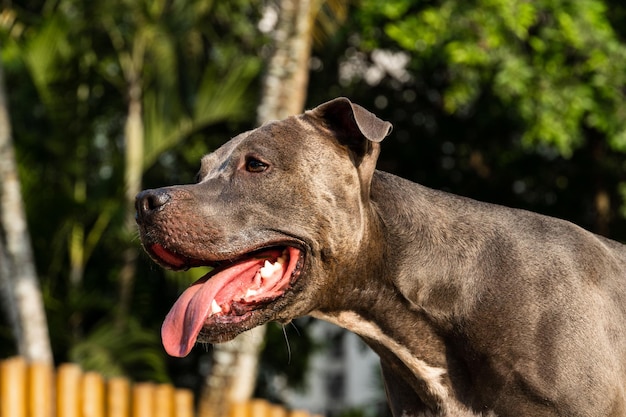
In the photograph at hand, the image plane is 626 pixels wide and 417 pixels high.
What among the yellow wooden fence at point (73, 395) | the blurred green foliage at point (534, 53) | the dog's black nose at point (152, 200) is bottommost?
the yellow wooden fence at point (73, 395)

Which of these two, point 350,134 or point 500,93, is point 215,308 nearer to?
point 350,134

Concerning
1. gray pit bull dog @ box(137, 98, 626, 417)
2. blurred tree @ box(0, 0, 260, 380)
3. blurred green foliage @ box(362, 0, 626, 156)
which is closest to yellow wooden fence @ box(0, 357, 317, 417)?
blurred tree @ box(0, 0, 260, 380)

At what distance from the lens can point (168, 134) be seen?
12531 millimetres

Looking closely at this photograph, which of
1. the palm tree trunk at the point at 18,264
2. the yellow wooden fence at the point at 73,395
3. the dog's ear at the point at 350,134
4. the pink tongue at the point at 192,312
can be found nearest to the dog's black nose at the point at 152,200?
the pink tongue at the point at 192,312

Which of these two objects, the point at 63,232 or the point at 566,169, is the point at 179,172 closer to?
the point at 63,232

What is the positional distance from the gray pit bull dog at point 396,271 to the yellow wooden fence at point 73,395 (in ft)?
14.8

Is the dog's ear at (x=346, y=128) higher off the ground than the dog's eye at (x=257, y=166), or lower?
higher

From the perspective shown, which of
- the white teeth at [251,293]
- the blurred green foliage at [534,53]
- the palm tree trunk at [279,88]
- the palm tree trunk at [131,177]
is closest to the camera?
the white teeth at [251,293]

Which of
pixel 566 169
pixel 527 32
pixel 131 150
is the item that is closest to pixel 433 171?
pixel 566 169

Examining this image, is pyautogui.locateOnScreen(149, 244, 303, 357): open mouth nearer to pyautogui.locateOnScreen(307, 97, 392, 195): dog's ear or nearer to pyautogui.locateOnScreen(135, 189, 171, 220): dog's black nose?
pyautogui.locateOnScreen(135, 189, 171, 220): dog's black nose

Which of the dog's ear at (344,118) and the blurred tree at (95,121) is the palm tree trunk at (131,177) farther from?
the dog's ear at (344,118)

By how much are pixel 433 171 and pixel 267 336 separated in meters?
3.18

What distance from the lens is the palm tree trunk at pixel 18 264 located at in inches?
416

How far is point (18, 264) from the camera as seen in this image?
10578 mm
